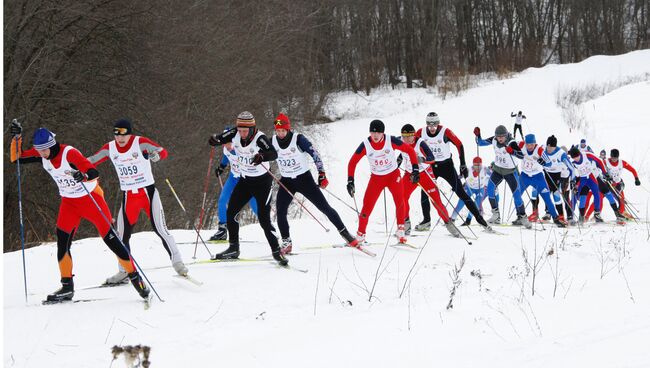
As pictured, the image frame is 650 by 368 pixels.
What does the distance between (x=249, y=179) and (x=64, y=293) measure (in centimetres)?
264

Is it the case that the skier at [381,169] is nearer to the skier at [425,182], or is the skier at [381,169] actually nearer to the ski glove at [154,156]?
the skier at [425,182]

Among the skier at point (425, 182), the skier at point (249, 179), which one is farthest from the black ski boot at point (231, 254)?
the skier at point (425, 182)

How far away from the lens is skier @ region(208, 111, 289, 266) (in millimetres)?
7629

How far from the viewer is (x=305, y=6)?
1134 inches

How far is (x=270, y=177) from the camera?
7.97 m

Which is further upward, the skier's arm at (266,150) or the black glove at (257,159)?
the skier's arm at (266,150)

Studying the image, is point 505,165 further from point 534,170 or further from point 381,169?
point 381,169

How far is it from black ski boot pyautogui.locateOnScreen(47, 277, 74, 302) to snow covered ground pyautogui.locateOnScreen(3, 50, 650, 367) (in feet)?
0.59

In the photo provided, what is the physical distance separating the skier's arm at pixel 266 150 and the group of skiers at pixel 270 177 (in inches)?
0.5

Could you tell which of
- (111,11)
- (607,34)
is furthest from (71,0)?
(607,34)

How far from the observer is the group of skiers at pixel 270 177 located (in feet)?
20.7

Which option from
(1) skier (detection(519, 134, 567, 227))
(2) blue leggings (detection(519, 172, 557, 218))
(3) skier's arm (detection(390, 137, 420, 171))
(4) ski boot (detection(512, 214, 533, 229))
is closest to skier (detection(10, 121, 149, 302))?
(3) skier's arm (detection(390, 137, 420, 171))

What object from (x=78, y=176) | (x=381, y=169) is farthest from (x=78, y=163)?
(x=381, y=169)

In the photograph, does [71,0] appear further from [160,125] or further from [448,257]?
[448,257]
